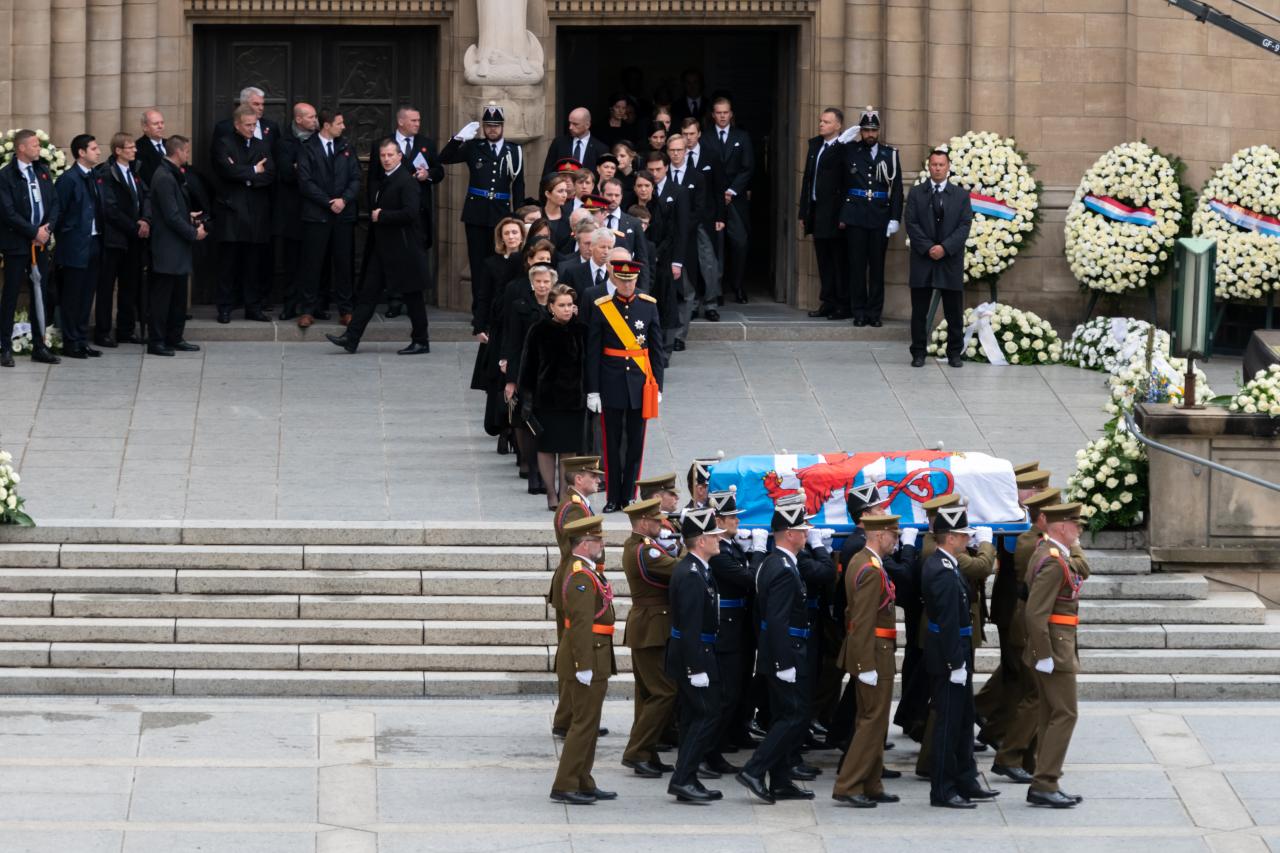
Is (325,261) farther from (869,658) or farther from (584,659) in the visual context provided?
(869,658)

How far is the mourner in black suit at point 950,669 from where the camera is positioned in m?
13.2

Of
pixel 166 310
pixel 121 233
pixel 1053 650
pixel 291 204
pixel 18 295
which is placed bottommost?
pixel 1053 650

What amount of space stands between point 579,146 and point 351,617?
7.55 meters

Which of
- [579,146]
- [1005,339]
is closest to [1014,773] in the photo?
[1005,339]

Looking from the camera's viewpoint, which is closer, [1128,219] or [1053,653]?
[1053,653]

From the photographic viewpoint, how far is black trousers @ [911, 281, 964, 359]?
836 inches

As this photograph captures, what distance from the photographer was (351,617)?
1559cm

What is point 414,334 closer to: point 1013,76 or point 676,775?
point 1013,76

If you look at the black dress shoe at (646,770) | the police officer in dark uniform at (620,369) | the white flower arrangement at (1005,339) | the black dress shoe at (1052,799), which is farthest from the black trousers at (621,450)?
the white flower arrangement at (1005,339)

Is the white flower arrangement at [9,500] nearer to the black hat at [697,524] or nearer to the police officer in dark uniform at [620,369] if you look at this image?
the police officer in dark uniform at [620,369]

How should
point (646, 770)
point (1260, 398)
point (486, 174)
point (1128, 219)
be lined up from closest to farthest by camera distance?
point (646, 770), point (1260, 398), point (486, 174), point (1128, 219)

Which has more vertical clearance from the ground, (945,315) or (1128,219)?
(1128,219)

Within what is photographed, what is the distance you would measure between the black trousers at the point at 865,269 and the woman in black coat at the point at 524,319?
5.89 meters

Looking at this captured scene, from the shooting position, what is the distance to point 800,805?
13195 millimetres
